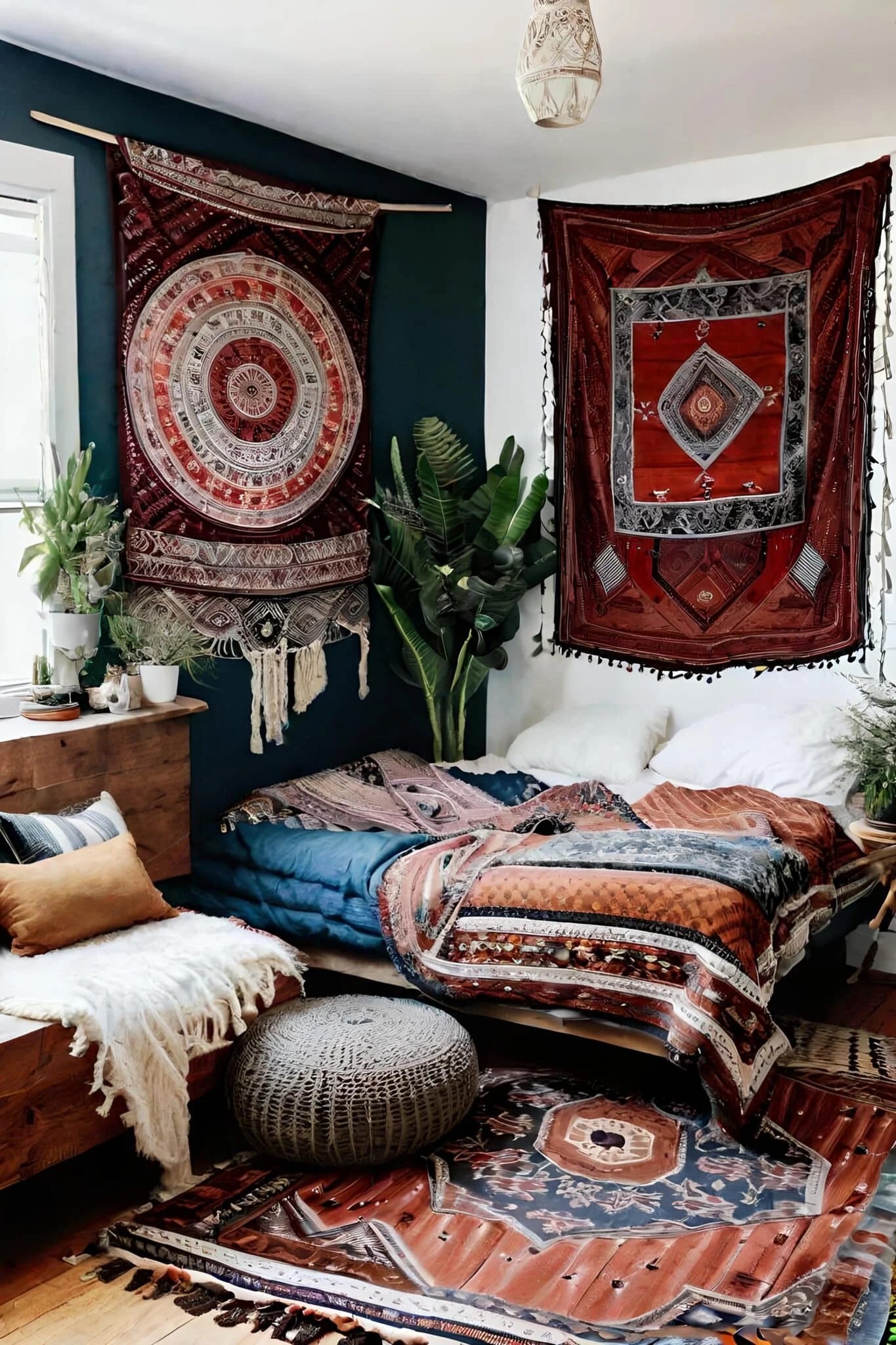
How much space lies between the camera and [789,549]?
4.46 metres

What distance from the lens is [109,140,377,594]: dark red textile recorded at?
371cm

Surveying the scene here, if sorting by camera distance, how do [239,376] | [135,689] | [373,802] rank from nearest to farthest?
[135,689], [239,376], [373,802]

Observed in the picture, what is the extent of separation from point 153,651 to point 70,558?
368 millimetres

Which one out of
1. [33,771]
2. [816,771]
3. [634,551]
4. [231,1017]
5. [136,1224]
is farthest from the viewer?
[634,551]

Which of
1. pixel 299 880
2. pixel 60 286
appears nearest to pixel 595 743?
pixel 299 880

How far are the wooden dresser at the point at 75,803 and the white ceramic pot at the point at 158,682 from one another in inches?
1.6

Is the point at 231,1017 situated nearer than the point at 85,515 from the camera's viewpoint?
Yes

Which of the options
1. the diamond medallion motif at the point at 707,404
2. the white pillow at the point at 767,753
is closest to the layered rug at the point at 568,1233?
the white pillow at the point at 767,753

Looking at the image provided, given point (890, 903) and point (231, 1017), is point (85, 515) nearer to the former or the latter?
point (231, 1017)

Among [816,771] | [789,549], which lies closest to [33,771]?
[816,771]

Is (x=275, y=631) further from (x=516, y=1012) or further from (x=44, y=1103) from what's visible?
(x=44, y=1103)

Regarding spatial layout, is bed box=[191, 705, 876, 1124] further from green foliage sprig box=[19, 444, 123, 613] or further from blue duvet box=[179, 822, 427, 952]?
green foliage sprig box=[19, 444, 123, 613]

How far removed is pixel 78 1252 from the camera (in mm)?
2543

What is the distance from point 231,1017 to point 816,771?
2.10 meters
